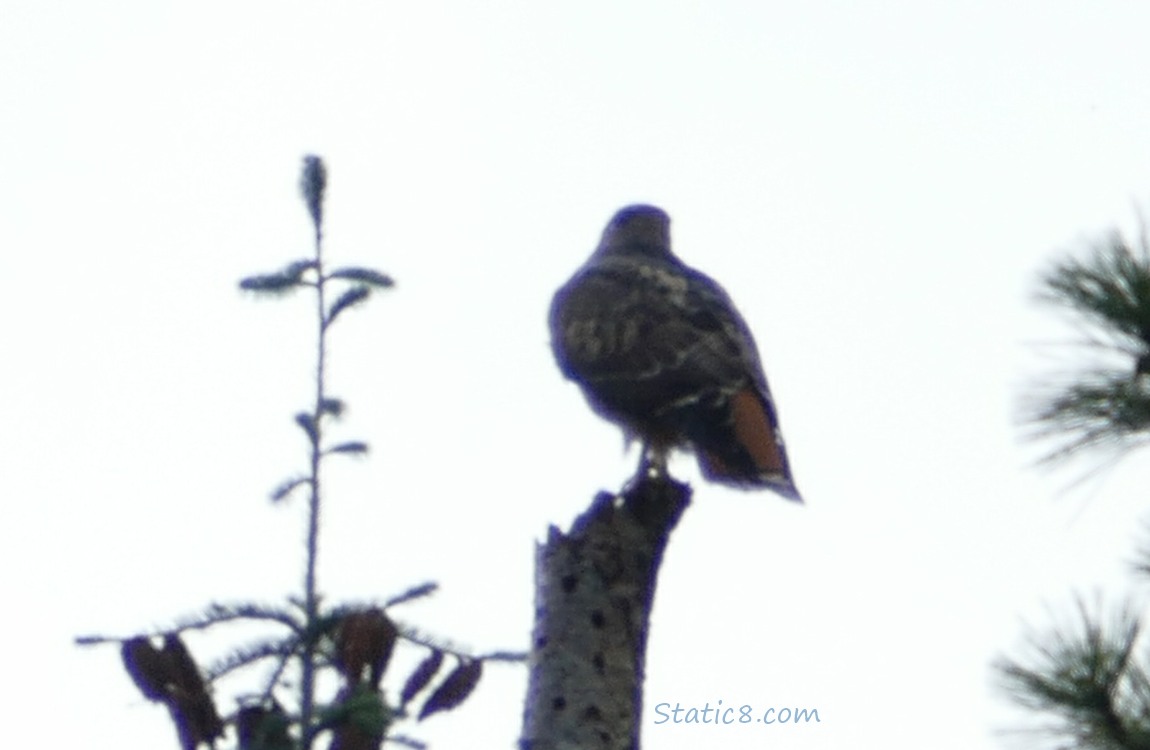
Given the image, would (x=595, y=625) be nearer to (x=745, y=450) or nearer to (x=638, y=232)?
(x=745, y=450)

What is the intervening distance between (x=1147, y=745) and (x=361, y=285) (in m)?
1.57

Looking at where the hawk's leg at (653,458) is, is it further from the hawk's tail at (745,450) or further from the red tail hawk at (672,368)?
the hawk's tail at (745,450)

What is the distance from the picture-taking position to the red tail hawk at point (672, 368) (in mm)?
5906

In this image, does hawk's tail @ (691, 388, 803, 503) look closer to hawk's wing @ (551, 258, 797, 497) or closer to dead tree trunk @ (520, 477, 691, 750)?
hawk's wing @ (551, 258, 797, 497)

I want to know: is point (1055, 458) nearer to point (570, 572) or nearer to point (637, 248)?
point (570, 572)

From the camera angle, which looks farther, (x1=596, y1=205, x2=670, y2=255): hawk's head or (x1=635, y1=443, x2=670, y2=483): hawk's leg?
(x1=596, y1=205, x2=670, y2=255): hawk's head

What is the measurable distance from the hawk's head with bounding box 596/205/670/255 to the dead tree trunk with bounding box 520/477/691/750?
3711 mm

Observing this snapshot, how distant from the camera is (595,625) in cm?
374

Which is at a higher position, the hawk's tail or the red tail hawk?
the red tail hawk

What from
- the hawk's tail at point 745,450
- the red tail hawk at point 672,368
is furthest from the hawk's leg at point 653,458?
the hawk's tail at point 745,450

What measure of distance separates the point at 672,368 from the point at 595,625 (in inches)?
96.6

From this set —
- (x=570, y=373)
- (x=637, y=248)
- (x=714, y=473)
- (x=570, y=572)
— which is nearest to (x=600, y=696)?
(x=570, y=572)

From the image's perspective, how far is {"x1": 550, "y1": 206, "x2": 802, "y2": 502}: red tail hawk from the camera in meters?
5.91

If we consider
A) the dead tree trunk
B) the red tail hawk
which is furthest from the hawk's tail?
the dead tree trunk
